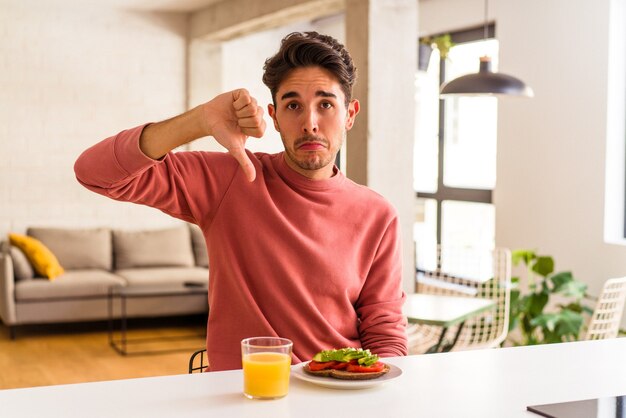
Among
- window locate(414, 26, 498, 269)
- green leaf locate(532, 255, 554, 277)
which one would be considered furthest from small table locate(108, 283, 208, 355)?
green leaf locate(532, 255, 554, 277)

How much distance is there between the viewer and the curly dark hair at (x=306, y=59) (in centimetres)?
177

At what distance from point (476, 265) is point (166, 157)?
10.6 ft

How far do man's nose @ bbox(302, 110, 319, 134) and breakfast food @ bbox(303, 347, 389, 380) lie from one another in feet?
1.81

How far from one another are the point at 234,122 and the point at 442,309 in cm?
244

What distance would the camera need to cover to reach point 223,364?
170cm

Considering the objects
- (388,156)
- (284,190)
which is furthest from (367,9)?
(284,190)

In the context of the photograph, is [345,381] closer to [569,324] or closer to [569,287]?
[569,324]

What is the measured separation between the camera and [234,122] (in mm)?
1482

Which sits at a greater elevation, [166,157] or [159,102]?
[159,102]

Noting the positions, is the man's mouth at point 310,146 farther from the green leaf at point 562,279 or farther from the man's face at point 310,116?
the green leaf at point 562,279

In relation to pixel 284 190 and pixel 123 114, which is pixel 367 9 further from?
pixel 123 114

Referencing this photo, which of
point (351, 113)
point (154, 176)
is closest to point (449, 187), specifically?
point (351, 113)

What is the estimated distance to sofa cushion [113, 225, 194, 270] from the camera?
6586 millimetres

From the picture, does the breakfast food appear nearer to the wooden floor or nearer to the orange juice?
the orange juice
